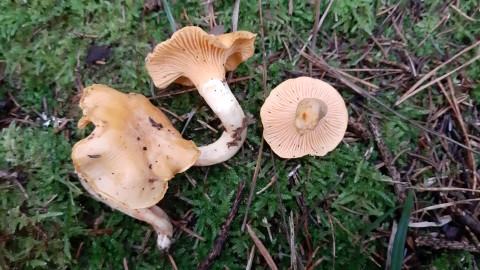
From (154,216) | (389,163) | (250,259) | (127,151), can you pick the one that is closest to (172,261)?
(154,216)

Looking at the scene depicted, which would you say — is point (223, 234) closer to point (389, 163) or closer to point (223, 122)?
point (223, 122)

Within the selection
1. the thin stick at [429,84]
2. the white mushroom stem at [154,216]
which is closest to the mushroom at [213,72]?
the white mushroom stem at [154,216]

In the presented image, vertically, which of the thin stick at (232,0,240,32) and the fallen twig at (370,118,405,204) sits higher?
the thin stick at (232,0,240,32)

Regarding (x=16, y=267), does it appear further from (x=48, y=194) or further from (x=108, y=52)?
(x=108, y=52)

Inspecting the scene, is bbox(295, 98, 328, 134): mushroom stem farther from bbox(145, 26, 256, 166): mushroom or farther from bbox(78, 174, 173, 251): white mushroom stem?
bbox(78, 174, 173, 251): white mushroom stem

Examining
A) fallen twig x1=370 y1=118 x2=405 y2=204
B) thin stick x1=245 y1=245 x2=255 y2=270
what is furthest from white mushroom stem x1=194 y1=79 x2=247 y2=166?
fallen twig x1=370 y1=118 x2=405 y2=204

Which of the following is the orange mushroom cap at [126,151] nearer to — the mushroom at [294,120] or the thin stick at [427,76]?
the mushroom at [294,120]
